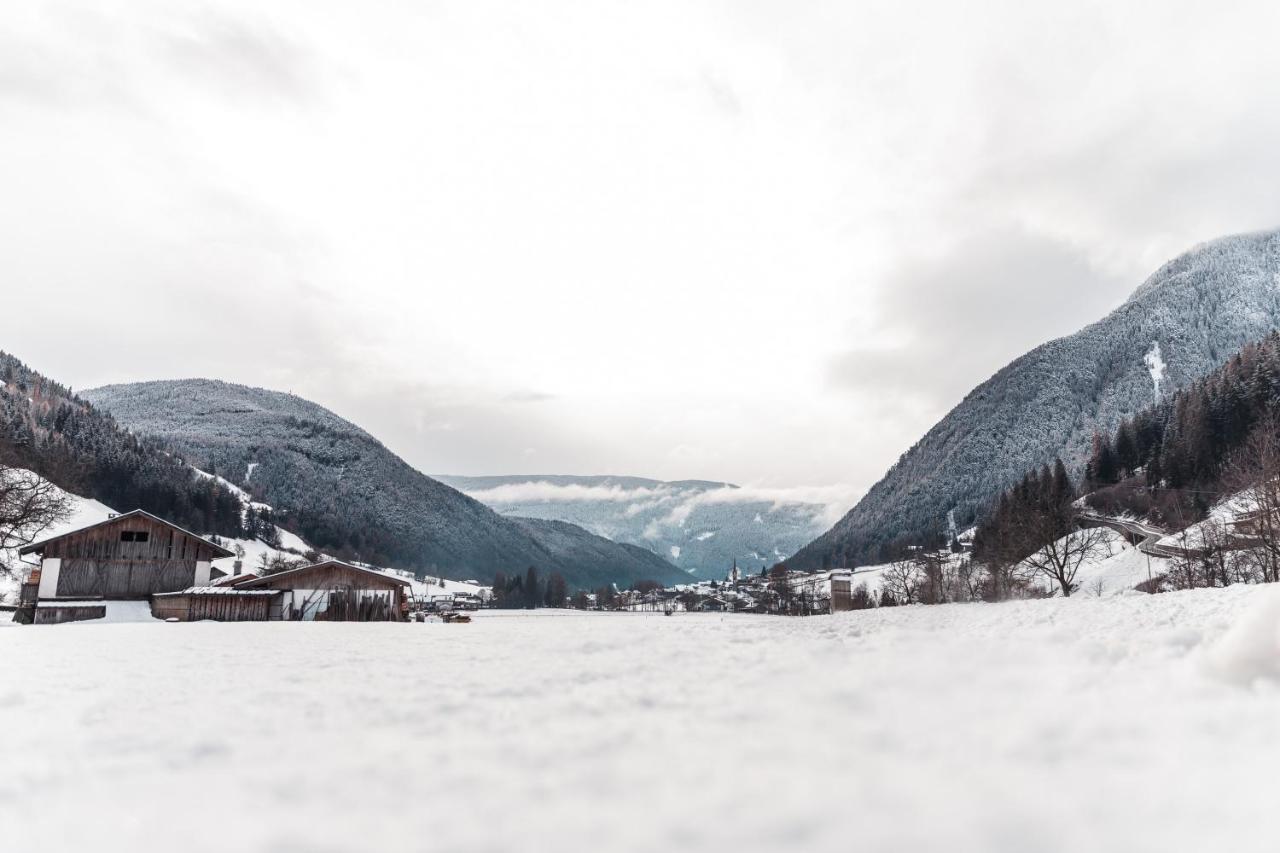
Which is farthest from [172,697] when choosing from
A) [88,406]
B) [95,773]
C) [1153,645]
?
[88,406]

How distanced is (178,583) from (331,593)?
12775mm

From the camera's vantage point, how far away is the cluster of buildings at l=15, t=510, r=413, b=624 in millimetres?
40438

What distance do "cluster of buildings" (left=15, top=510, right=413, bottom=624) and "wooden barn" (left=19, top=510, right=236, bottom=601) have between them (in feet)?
0.16

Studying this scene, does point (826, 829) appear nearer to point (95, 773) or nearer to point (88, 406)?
point (95, 773)

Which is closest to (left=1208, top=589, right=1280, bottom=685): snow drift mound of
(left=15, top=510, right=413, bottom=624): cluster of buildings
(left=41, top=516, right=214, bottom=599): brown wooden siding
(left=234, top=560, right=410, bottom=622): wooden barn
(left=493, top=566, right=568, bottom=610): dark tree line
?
(left=234, top=560, right=410, bottom=622): wooden barn

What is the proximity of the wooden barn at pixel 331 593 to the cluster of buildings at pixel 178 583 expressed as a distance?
0.06 metres

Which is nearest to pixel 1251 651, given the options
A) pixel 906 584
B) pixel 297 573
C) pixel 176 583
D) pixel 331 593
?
pixel 331 593

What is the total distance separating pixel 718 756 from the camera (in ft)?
14.5

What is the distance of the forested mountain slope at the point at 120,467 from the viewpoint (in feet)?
444

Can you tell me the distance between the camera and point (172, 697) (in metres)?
7.67

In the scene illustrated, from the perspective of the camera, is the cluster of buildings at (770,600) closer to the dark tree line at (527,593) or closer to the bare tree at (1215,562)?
the dark tree line at (527,593)

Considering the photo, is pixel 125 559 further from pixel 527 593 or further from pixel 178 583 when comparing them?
pixel 527 593

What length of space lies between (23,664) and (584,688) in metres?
12.6

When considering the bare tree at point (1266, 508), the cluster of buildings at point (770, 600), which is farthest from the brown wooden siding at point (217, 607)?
the cluster of buildings at point (770, 600)
